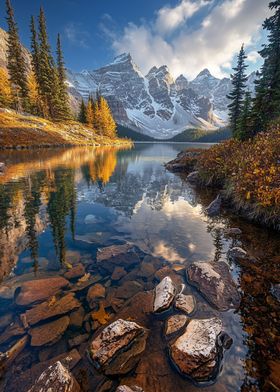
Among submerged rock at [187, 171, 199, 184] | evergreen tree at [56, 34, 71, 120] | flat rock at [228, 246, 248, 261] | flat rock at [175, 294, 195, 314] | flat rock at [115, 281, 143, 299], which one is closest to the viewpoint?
flat rock at [175, 294, 195, 314]

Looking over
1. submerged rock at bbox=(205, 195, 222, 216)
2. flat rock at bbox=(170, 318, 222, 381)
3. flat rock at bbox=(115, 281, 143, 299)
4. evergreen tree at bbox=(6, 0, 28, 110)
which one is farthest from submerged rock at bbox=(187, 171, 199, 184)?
evergreen tree at bbox=(6, 0, 28, 110)

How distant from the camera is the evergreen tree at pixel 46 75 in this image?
64.3 meters

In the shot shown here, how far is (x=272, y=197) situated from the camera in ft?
29.5

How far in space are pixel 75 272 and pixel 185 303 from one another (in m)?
3.43

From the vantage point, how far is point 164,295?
200 inches

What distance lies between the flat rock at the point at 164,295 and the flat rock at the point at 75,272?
245 centimetres

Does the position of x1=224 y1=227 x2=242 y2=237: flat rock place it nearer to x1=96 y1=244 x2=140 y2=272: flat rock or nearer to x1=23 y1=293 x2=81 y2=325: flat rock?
x1=96 y1=244 x2=140 y2=272: flat rock

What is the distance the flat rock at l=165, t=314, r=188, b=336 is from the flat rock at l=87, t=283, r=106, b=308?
6.16 feet

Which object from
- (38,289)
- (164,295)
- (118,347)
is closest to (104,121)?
(38,289)

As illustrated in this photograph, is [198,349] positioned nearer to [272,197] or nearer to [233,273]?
[233,273]

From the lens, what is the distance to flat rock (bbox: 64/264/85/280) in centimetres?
611

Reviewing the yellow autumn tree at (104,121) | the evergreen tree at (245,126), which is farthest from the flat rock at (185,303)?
the yellow autumn tree at (104,121)

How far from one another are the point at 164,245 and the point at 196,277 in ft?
8.01

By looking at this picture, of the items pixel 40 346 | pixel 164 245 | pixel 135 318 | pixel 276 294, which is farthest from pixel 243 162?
pixel 40 346
